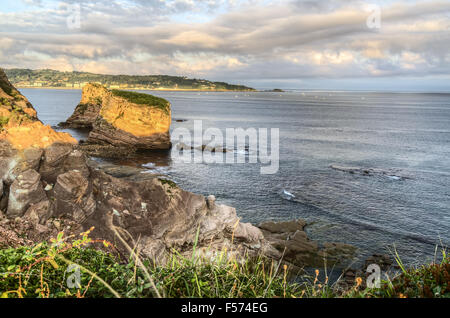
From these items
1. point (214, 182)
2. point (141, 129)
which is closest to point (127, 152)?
point (141, 129)

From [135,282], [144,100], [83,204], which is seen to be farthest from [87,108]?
[135,282]

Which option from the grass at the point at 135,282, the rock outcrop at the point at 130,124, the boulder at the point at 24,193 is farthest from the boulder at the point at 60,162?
the rock outcrop at the point at 130,124

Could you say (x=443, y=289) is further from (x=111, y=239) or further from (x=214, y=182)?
(x=214, y=182)

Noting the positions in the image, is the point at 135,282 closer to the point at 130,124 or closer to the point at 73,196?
the point at 73,196

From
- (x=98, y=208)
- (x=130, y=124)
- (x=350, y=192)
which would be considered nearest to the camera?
(x=98, y=208)

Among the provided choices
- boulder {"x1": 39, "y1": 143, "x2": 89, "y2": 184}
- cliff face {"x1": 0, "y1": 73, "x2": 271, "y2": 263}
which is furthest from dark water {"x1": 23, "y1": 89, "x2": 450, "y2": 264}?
boulder {"x1": 39, "y1": 143, "x2": 89, "y2": 184}

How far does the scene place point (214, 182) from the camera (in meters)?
35.8

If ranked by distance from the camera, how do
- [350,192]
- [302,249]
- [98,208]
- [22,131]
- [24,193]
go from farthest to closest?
[350,192] → [302,249] → [22,131] → [98,208] → [24,193]

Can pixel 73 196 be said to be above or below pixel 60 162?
below

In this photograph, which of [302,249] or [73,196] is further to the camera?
[302,249]

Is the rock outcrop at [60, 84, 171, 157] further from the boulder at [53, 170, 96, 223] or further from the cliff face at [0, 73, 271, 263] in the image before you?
the boulder at [53, 170, 96, 223]

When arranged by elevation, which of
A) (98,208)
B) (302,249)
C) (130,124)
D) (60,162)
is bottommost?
(302,249)

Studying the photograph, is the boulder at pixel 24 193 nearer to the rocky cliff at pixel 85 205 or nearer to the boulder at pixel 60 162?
the rocky cliff at pixel 85 205
